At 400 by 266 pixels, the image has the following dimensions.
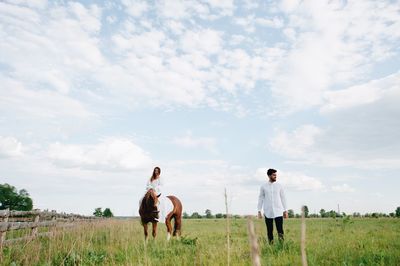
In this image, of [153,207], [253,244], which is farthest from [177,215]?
[253,244]

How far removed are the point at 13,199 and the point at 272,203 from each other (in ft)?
308

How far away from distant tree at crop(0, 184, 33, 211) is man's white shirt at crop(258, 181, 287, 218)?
296ft

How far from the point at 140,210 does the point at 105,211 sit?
84.4m

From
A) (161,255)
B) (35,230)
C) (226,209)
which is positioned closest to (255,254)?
(226,209)

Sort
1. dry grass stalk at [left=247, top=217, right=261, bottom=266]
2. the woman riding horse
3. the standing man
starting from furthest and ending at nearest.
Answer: the woman riding horse → the standing man → dry grass stalk at [left=247, top=217, right=261, bottom=266]

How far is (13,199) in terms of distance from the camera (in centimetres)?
8781

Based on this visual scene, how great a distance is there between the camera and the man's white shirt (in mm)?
9109

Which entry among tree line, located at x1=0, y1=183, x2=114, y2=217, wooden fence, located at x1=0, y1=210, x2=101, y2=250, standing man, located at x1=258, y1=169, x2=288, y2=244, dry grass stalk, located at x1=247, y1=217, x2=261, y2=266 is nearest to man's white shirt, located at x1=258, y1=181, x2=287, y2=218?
standing man, located at x1=258, y1=169, x2=288, y2=244

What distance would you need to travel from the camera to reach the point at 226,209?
1702 millimetres

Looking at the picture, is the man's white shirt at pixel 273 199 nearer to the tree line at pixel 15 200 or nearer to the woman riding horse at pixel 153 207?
the woman riding horse at pixel 153 207

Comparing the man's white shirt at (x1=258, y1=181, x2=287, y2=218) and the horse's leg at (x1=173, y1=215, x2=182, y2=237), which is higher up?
the man's white shirt at (x1=258, y1=181, x2=287, y2=218)

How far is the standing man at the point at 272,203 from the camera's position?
9062 millimetres

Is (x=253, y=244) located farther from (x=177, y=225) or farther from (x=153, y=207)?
(x=177, y=225)

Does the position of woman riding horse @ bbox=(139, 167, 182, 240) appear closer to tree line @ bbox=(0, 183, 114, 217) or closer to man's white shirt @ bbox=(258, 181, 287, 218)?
man's white shirt @ bbox=(258, 181, 287, 218)
